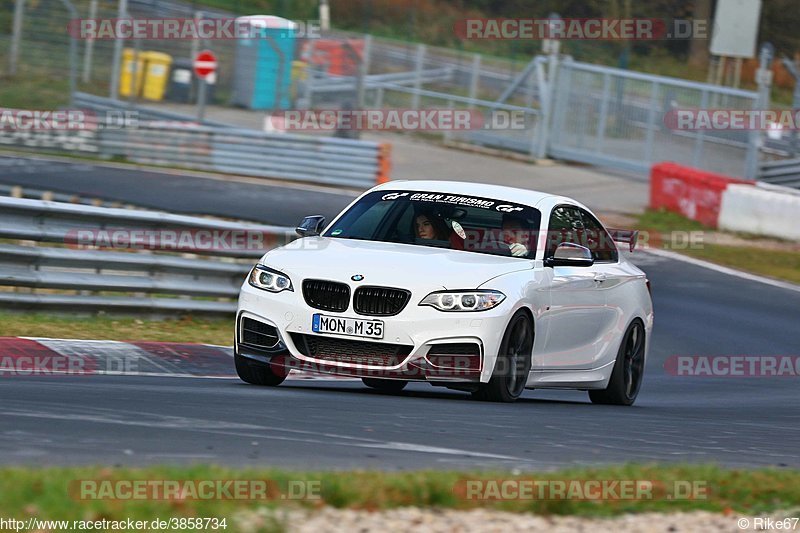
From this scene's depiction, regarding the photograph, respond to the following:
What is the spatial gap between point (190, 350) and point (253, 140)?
672 inches

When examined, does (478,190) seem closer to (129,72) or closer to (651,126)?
(651,126)

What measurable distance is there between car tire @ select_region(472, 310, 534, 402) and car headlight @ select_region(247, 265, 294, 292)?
1373mm

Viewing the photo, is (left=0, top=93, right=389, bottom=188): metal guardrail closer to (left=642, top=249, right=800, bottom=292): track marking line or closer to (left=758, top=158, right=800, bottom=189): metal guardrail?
(left=642, top=249, right=800, bottom=292): track marking line

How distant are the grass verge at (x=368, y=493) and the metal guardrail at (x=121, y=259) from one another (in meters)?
6.93

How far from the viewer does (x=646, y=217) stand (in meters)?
26.7

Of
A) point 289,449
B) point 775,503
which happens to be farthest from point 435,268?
point 775,503

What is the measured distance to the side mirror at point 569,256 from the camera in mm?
9922

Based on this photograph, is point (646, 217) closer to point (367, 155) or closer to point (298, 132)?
point (367, 155)

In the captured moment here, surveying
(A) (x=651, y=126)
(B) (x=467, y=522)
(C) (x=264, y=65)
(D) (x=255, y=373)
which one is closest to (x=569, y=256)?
(D) (x=255, y=373)

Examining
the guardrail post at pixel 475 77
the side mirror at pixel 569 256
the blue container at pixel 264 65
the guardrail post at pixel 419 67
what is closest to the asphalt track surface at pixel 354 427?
the side mirror at pixel 569 256

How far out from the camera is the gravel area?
5.17 metres

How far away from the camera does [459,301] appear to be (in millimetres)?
9031

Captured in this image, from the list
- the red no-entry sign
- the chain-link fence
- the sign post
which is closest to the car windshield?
the chain-link fence

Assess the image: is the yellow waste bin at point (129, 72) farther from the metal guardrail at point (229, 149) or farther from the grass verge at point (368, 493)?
the grass verge at point (368, 493)
